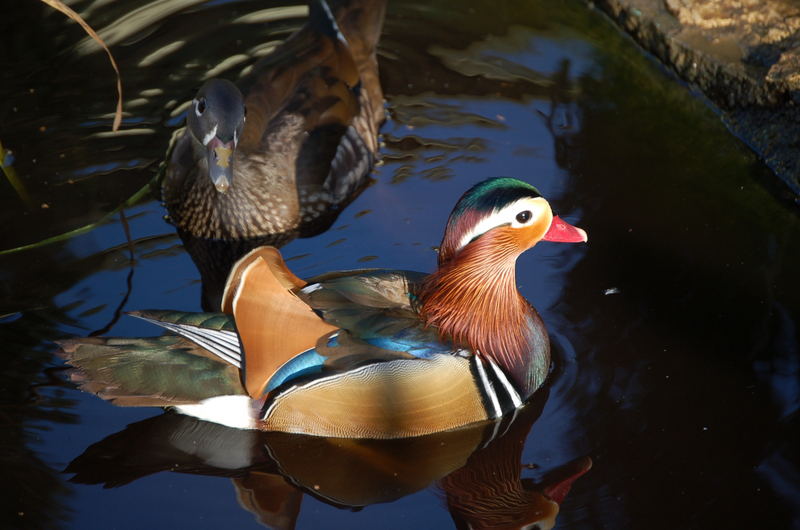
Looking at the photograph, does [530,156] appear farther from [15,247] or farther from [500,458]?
[15,247]

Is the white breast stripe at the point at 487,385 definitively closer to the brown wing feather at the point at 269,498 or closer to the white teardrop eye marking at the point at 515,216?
the white teardrop eye marking at the point at 515,216

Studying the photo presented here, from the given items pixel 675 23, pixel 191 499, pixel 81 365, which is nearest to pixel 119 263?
pixel 81 365

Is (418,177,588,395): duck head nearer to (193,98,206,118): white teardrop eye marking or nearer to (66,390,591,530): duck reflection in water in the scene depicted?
(66,390,591,530): duck reflection in water

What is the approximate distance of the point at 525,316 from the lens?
4508 mm

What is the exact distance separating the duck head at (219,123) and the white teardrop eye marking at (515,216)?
1530 mm

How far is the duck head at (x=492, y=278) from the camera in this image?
4.21 meters

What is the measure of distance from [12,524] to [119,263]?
1.64 m

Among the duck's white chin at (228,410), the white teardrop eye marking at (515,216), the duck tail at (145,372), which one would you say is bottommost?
the duck's white chin at (228,410)

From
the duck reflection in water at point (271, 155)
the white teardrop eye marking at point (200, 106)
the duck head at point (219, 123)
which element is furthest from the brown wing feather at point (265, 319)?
the white teardrop eye marking at point (200, 106)

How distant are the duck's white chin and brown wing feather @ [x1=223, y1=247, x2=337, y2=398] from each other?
13 centimetres

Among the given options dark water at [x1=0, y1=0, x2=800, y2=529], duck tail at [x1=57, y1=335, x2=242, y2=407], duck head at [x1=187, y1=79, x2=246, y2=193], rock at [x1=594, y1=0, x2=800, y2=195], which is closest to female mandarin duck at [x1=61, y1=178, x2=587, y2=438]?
duck tail at [x1=57, y1=335, x2=242, y2=407]

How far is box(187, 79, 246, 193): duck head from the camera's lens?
16.7 ft

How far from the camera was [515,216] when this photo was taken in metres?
4.21

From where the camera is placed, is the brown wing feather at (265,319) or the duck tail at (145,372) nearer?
the brown wing feather at (265,319)
